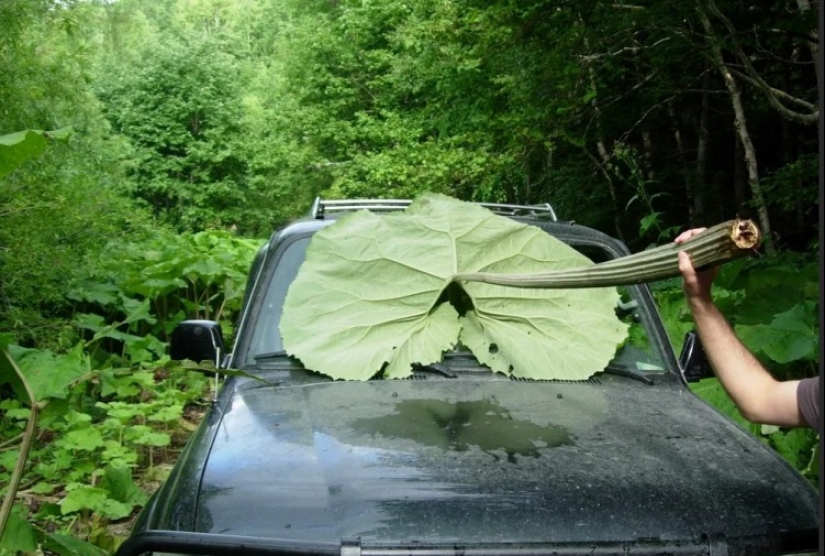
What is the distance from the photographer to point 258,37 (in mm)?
62000

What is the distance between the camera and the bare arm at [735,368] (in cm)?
231

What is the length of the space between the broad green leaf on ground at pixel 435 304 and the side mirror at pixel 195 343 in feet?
1.13

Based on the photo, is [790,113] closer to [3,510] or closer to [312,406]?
[312,406]

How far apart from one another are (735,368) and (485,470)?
0.69m

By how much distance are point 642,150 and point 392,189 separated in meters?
7.95

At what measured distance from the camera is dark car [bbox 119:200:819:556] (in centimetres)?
211

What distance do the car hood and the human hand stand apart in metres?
0.46

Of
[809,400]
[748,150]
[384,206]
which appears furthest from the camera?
[748,150]

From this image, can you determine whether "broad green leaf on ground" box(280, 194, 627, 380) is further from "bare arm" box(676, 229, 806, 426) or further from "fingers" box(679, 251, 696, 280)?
"fingers" box(679, 251, 696, 280)

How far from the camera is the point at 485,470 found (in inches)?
95.1

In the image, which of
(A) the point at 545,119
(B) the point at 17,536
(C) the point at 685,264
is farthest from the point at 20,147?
(A) the point at 545,119

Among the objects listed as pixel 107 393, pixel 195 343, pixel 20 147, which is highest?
pixel 20 147

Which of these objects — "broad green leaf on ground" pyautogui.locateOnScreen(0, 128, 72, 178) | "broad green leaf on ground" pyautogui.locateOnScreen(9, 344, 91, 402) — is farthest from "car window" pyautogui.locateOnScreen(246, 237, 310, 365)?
"broad green leaf on ground" pyautogui.locateOnScreen(0, 128, 72, 178)

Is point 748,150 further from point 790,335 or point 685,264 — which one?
point 685,264
